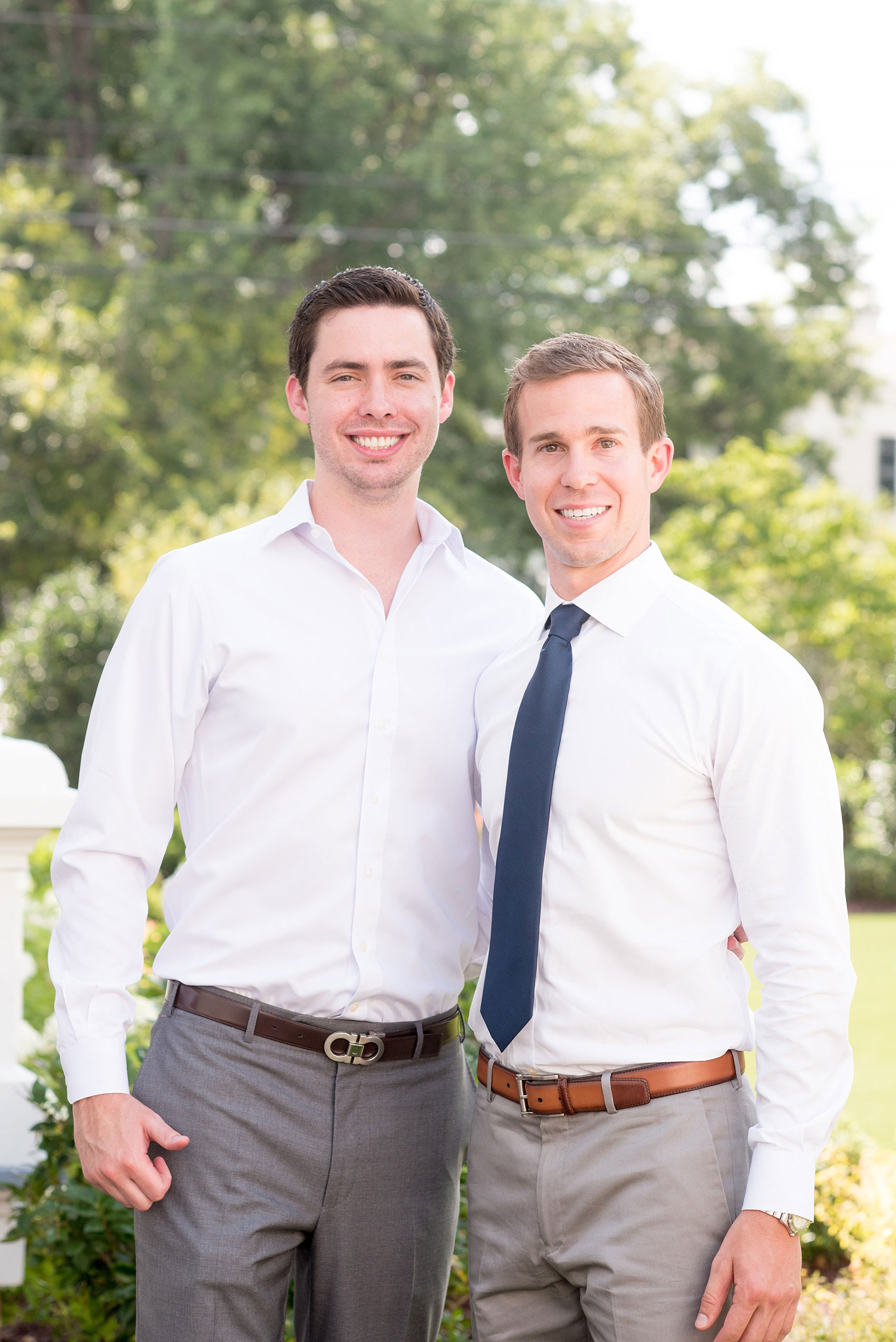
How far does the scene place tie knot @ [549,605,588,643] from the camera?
2393 millimetres

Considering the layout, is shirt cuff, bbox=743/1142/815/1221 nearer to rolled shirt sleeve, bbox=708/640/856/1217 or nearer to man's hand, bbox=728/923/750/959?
rolled shirt sleeve, bbox=708/640/856/1217

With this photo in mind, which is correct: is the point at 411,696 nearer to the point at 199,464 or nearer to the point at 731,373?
the point at 199,464

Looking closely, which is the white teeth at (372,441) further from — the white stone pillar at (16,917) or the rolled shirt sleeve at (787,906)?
the white stone pillar at (16,917)

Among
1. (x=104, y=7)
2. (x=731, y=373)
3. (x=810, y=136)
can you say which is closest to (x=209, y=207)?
(x=104, y=7)

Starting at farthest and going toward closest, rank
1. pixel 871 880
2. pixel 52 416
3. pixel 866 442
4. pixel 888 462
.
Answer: pixel 888 462
pixel 866 442
pixel 52 416
pixel 871 880

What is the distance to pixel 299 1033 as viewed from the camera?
2.44 m

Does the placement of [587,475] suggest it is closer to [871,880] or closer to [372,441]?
[372,441]

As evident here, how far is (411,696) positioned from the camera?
2.61 metres

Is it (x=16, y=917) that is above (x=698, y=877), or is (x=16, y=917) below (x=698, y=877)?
below

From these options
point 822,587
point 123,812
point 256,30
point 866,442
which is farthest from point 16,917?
point 866,442

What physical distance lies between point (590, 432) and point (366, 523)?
56cm

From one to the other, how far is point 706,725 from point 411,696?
2.12 ft

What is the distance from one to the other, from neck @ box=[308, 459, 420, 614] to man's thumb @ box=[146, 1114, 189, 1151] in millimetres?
1059

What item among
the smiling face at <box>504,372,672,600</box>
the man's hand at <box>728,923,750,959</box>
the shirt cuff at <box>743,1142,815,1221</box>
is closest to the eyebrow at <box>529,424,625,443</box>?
the smiling face at <box>504,372,672,600</box>
